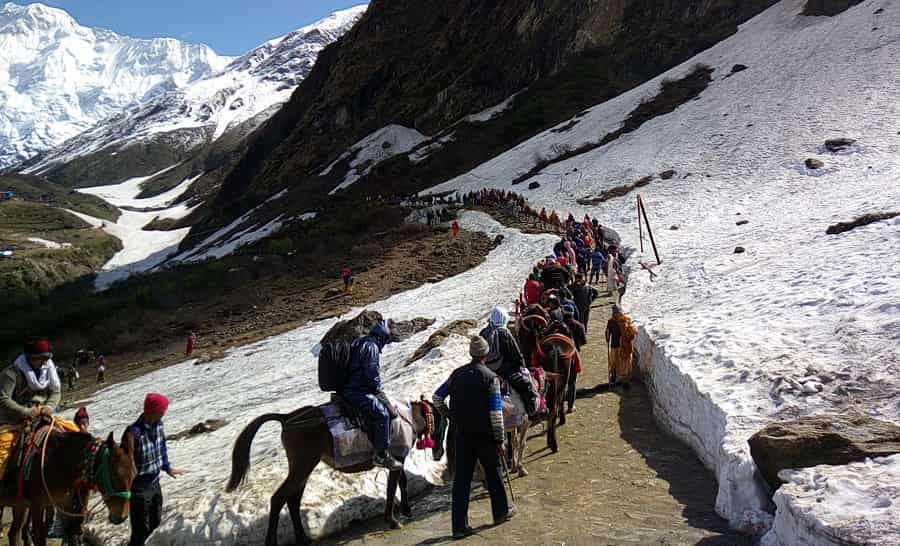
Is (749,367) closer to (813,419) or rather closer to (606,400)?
(813,419)

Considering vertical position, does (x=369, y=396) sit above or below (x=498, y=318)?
below

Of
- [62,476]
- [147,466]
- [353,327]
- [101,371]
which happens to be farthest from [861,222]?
[101,371]

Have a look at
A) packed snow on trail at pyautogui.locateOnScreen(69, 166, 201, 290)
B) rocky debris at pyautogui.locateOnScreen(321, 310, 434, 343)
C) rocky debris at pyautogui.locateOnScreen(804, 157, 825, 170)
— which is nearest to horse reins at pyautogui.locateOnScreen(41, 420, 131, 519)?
rocky debris at pyautogui.locateOnScreen(321, 310, 434, 343)

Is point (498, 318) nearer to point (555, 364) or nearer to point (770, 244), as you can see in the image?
point (555, 364)

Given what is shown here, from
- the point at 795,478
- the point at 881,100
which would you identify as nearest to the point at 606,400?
the point at 795,478

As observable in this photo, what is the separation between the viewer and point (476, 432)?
680 centimetres

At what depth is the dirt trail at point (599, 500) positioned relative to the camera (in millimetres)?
6281

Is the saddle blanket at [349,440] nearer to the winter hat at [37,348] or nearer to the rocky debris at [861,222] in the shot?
the winter hat at [37,348]

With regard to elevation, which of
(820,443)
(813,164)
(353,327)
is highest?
(353,327)

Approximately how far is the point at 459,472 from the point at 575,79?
69.9 metres

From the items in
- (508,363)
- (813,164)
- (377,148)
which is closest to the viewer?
(508,363)

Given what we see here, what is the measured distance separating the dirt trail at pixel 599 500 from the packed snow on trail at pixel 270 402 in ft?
1.72

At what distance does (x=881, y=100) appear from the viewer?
33875 mm

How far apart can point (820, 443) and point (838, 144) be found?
1183 inches
